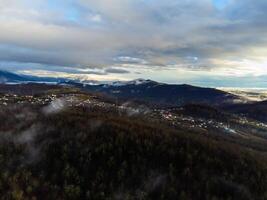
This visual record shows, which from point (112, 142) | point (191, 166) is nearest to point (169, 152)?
point (191, 166)

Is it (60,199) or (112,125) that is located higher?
(112,125)

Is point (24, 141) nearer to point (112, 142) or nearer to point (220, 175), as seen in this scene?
point (112, 142)

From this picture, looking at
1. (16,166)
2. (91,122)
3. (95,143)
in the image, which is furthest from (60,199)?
(91,122)

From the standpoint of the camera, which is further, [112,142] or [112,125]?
[112,125]

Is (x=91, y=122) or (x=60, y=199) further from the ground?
(x=91, y=122)

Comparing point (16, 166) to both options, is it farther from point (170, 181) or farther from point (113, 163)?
point (170, 181)

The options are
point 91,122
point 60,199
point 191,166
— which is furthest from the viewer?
point 91,122

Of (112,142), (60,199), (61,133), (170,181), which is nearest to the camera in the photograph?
(60,199)

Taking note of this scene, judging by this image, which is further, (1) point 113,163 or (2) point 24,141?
(2) point 24,141

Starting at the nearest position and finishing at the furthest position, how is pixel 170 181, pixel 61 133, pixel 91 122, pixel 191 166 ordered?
pixel 170 181, pixel 191 166, pixel 61 133, pixel 91 122
